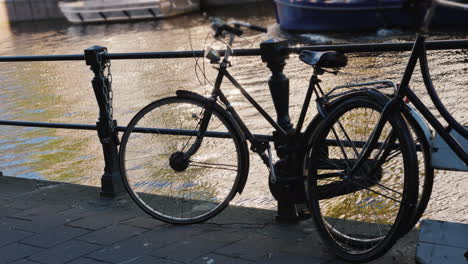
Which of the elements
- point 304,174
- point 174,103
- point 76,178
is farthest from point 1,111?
point 304,174

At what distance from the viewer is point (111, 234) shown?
3.86 meters

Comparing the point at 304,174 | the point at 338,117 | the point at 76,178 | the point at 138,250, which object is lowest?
the point at 76,178

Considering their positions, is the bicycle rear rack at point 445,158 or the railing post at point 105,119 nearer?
the bicycle rear rack at point 445,158

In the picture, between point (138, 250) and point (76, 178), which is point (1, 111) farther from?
point (138, 250)

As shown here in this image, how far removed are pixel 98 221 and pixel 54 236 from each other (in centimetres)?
33

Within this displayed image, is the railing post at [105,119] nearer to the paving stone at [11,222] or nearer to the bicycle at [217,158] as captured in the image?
the bicycle at [217,158]

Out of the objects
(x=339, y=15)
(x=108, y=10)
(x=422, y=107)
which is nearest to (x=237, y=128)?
(x=422, y=107)

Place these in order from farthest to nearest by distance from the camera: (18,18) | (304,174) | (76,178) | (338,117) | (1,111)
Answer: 1. (18,18)
2. (1,111)
3. (76,178)
4. (304,174)
5. (338,117)

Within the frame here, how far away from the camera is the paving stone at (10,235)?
12.7 feet

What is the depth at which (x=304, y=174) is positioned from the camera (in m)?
3.37

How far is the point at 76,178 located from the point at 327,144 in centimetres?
508

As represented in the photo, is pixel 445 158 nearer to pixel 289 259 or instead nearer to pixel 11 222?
pixel 289 259

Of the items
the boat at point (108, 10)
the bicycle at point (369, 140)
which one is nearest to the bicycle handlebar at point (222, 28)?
the bicycle at point (369, 140)

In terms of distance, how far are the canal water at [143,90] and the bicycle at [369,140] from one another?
312 millimetres
